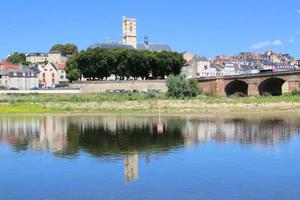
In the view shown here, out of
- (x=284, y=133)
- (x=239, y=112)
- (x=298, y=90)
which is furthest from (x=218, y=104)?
(x=284, y=133)

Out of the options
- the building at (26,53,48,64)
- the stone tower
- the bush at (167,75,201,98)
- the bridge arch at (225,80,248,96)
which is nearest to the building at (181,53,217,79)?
the stone tower

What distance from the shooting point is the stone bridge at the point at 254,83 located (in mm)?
81375

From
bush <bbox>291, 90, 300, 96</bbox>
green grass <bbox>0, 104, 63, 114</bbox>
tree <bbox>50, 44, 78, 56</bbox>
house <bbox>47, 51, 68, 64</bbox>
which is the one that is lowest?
green grass <bbox>0, 104, 63, 114</bbox>

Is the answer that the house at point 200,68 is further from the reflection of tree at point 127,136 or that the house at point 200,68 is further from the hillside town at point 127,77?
the reflection of tree at point 127,136

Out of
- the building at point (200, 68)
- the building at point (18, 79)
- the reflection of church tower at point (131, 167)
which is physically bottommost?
the reflection of church tower at point (131, 167)

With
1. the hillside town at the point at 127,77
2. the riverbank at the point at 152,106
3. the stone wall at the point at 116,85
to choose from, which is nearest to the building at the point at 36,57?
the hillside town at the point at 127,77

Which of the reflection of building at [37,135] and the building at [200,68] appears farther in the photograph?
the building at [200,68]

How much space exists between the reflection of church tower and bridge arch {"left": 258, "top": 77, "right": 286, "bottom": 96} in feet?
201

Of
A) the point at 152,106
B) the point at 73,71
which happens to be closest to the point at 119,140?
the point at 152,106

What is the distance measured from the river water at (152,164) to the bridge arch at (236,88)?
5421 cm

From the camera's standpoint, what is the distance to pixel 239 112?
2539 inches

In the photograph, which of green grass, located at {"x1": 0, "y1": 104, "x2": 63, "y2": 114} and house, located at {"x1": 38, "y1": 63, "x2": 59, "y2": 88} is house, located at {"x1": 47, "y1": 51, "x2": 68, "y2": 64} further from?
green grass, located at {"x1": 0, "y1": 104, "x2": 63, "y2": 114}

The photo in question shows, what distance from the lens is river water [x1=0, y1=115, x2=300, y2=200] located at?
64.5 feet

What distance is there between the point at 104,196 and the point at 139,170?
518cm
